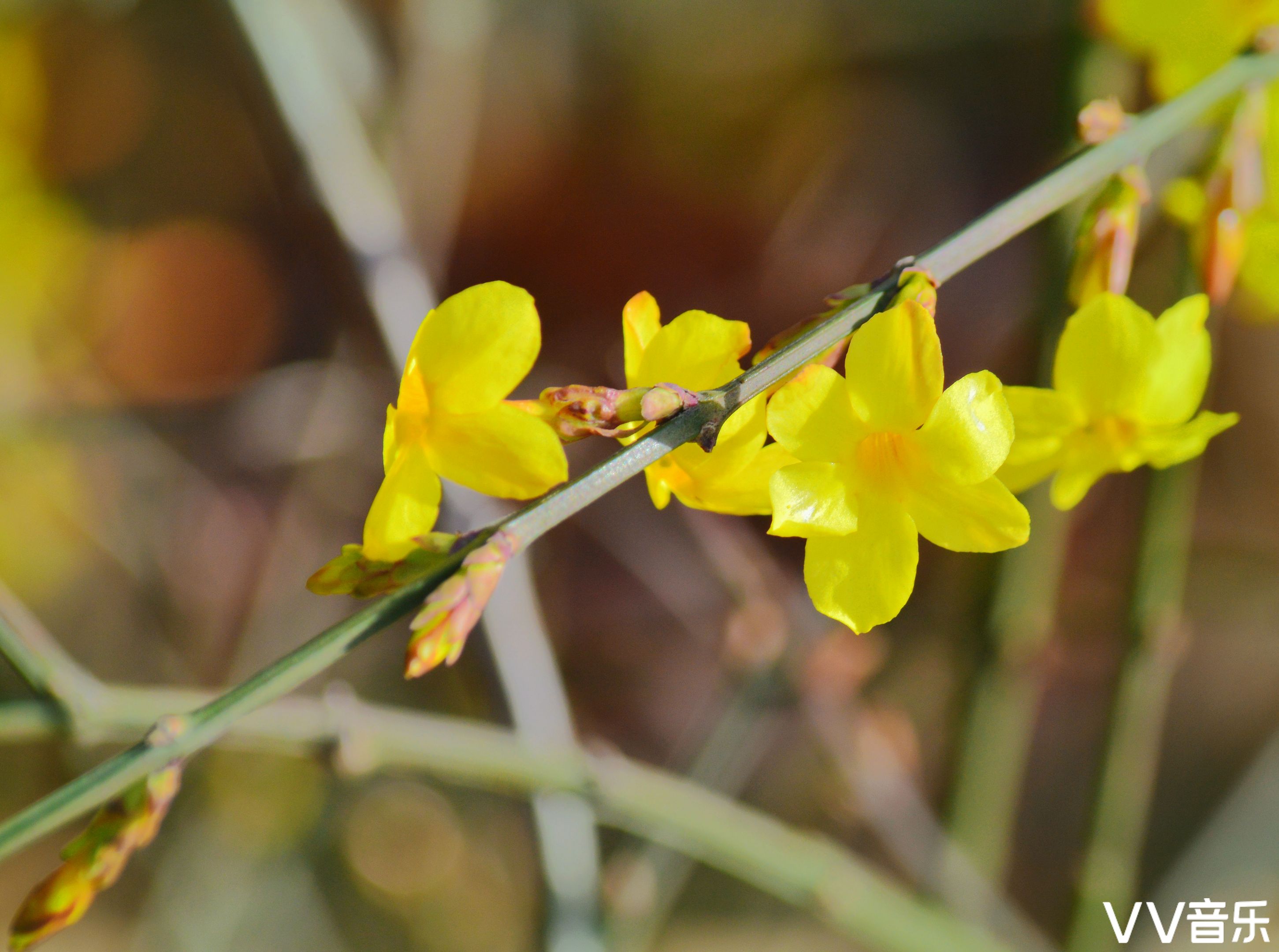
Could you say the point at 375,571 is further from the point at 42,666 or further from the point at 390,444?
the point at 42,666

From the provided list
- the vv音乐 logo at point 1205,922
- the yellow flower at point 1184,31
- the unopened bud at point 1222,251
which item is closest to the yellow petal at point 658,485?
the unopened bud at point 1222,251

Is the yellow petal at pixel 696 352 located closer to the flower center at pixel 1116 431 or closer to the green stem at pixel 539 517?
the green stem at pixel 539 517

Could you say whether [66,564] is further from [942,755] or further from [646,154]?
[942,755]

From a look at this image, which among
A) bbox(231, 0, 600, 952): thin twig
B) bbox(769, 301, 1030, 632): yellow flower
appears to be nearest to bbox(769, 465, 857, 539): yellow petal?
bbox(769, 301, 1030, 632): yellow flower

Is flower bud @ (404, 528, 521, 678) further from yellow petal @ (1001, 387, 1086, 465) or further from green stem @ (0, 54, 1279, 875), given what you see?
yellow petal @ (1001, 387, 1086, 465)

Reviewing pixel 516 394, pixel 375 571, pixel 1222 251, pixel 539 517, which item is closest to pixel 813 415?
pixel 539 517
